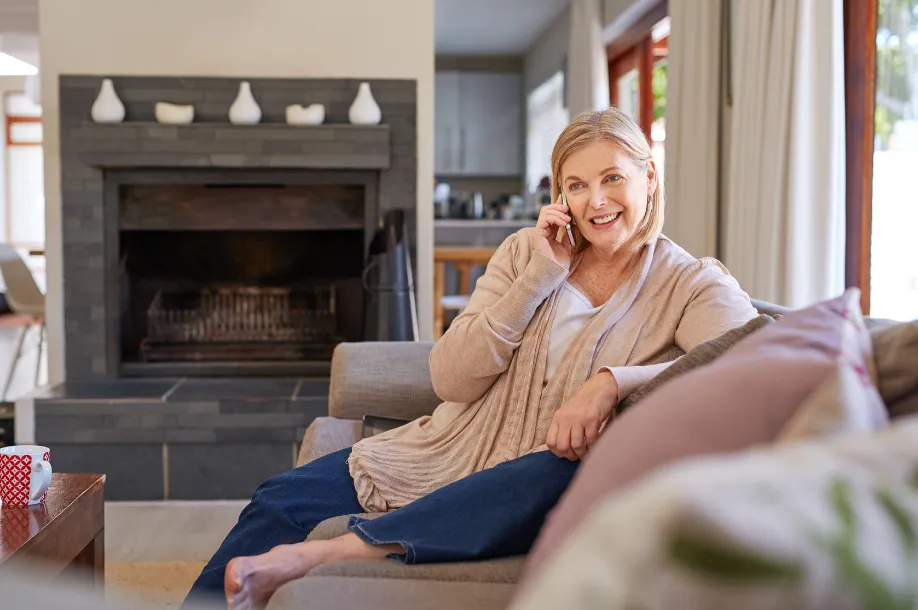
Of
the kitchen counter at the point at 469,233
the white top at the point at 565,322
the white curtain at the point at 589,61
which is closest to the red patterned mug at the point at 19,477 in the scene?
the white top at the point at 565,322

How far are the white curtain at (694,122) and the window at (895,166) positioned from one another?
32.2 inches

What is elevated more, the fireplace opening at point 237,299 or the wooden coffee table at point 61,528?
the fireplace opening at point 237,299

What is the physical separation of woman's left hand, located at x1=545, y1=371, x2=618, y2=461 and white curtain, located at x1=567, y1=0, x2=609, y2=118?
4.29 meters

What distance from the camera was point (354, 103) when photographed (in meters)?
3.73

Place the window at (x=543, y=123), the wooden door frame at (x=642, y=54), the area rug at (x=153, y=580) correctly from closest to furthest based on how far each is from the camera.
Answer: the area rug at (x=153, y=580)
the wooden door frame at (x=642, y=54)
the window at (x=543, y=123)

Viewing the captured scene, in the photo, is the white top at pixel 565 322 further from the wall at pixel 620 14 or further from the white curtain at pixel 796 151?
the wall at pixel 620 14

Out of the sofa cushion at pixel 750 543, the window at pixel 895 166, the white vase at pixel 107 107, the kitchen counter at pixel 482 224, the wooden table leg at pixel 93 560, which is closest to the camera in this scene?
the sofa cushion at pixel 750 543

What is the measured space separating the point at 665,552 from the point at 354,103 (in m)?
3.36

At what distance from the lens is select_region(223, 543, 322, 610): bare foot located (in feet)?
4.44

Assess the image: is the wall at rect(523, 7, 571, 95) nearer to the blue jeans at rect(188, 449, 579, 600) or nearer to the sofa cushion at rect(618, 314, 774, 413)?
the sofa cushion at rect(618, 314, 774, 413)

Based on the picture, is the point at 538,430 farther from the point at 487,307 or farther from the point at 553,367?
the point at 487,307

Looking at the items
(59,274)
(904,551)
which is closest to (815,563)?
(904,551)

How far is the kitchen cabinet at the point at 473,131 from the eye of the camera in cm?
869

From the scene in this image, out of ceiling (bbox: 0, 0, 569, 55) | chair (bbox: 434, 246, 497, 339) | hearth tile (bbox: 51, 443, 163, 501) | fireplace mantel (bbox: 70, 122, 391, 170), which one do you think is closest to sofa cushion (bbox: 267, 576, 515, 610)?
hearth tile (bbox: 51, 443, 163, 501)
